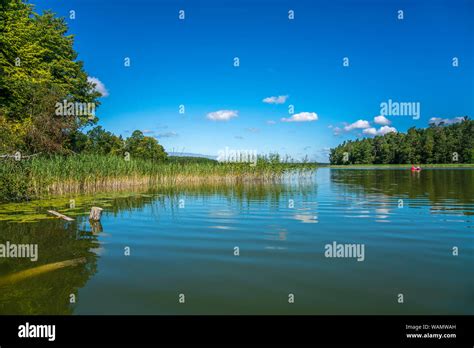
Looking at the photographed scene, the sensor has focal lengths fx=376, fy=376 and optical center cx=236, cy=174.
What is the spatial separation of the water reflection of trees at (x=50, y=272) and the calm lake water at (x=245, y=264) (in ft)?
0.08

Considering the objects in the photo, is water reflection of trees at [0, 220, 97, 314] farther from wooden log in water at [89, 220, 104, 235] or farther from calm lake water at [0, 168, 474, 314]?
wooden log in water at [89, 220, 104, 235]

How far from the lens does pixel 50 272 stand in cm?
666

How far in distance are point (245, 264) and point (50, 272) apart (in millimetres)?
3498

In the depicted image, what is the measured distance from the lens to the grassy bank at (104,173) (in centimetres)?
1677

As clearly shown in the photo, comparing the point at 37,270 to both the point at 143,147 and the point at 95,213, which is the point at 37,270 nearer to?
the point at 95,213

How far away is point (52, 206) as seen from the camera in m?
15.1

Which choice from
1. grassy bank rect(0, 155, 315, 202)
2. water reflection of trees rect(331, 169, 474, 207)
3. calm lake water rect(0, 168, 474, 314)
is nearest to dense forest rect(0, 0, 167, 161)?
grassy bank rect(0, 155, 315, 202)

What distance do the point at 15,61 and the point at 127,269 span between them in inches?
1050

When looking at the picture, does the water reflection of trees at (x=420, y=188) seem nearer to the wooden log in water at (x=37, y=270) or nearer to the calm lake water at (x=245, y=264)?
the calm lake water at (x=245, y=264)
